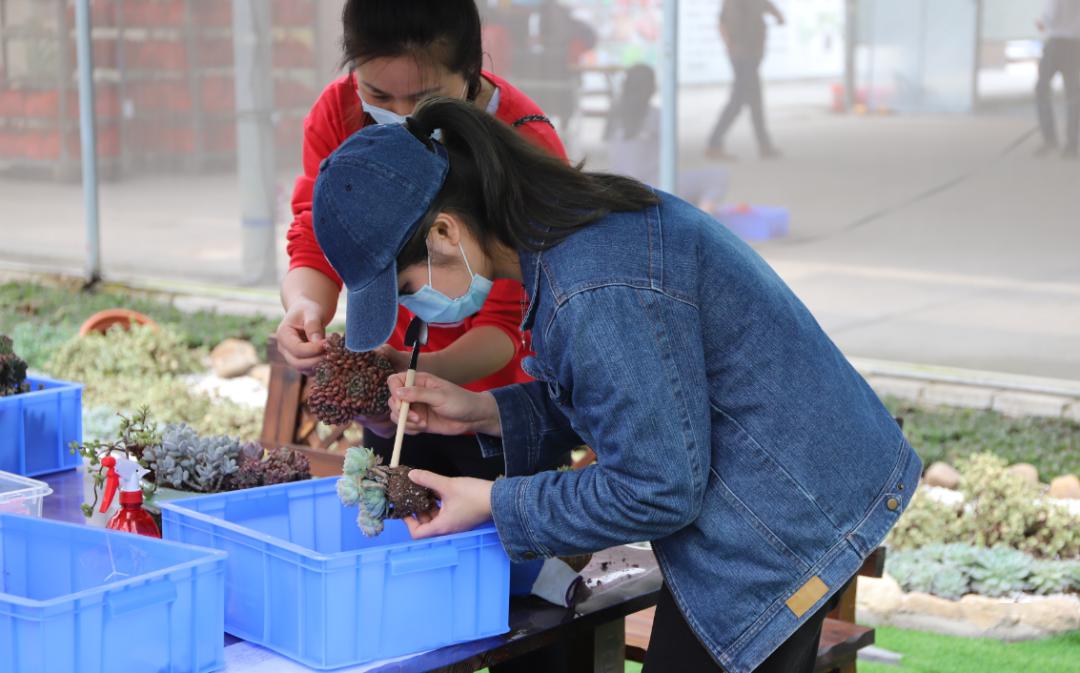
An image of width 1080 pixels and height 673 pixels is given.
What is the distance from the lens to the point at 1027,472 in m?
4.86

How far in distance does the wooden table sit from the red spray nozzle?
150 millimetres

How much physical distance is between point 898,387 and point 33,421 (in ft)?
13.3

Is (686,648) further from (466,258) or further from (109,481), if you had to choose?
(109,481)

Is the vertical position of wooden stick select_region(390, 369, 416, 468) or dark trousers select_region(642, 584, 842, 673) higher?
wooden stick select_region(390, 369, 416, 468)

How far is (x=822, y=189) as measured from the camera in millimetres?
6285

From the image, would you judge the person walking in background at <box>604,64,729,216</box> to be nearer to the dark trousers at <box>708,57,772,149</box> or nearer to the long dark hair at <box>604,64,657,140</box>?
the long dark hair at <box>604,64,657,140</box>

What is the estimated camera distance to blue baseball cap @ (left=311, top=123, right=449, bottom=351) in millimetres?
1743

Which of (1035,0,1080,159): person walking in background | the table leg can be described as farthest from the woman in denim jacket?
(1035,0,1080,159): person walking in background

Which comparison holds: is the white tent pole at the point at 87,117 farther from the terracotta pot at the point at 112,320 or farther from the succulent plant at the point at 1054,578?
the succulent plant at the point at 1054,578

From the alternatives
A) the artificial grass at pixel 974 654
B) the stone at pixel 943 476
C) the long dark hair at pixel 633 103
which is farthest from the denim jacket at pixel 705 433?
the long dark hair at pixel 633 103

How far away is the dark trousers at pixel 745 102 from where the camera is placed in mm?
6449

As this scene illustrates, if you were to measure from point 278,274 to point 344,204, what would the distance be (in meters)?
6.24

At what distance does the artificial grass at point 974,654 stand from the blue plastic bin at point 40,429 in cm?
179

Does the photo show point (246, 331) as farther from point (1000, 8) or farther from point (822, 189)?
point (1000, 8)
